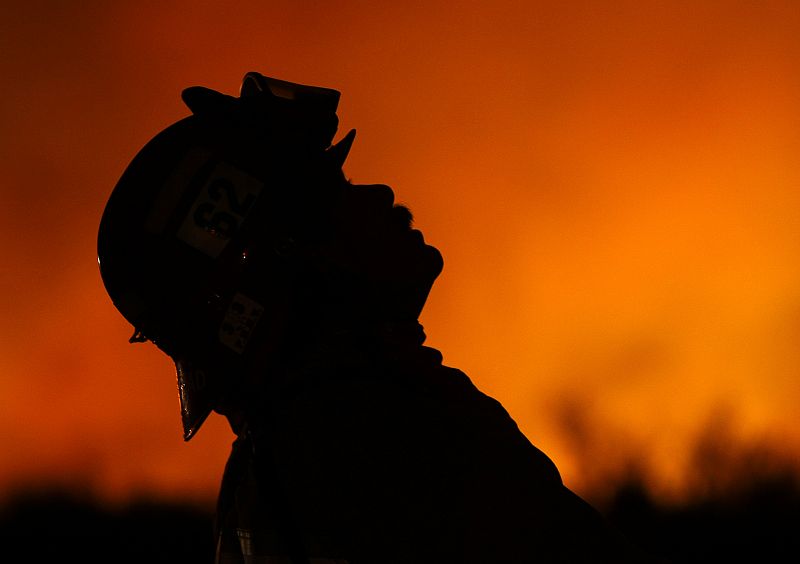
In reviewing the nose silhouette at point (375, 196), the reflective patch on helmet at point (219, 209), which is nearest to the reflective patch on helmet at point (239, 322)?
the reflective patch on helmet at point (219, 209)

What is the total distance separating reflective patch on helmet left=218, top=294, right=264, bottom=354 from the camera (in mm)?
2445

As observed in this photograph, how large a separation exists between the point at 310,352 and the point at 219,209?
529 millimetres

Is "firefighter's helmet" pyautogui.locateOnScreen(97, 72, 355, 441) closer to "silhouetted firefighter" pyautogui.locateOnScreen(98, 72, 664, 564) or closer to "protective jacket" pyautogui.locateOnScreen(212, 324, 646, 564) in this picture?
"silhouetted firefighter" pyautogui.locateOnScreen(98, 72, 664, 564)

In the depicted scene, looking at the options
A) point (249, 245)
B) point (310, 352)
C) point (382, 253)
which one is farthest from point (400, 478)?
point (249, 245)

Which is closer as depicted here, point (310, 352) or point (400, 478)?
point (400, 478)

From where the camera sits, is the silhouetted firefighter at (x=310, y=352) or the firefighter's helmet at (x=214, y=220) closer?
the silhouetted firefighter at (x=310, y=352)

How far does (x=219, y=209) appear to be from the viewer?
2.55 metres

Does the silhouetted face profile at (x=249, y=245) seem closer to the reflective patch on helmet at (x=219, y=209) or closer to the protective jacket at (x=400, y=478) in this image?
the reflective patch on helmet at (x=219, y=209)

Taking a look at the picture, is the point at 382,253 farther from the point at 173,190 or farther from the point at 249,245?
the point at 173,190

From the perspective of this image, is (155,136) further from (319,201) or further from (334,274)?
(334,274)

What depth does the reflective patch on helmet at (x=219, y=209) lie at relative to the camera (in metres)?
2.54

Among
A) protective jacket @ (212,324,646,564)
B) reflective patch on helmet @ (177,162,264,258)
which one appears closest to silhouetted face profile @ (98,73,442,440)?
reflective patch on helmet @ (177,162,264,258)

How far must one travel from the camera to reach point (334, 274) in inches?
93.5

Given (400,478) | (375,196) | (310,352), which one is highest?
(375,196)
